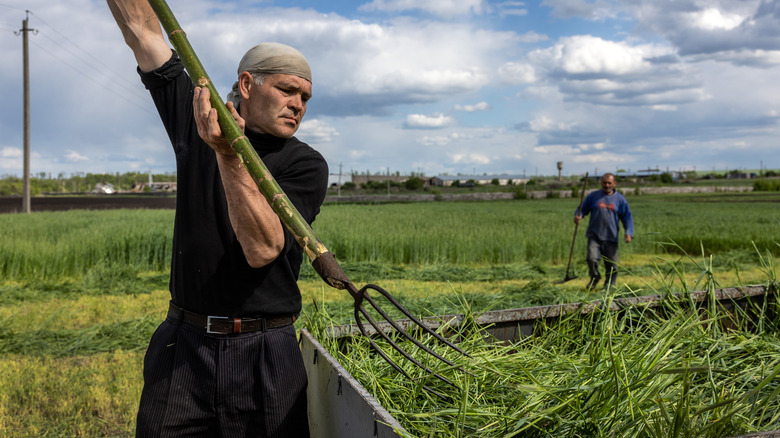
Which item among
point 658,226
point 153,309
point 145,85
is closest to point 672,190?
point 658,226

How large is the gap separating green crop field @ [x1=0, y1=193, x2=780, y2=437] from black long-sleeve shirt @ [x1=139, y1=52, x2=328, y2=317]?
33.5 inches

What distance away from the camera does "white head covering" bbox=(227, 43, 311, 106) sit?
1.81 m

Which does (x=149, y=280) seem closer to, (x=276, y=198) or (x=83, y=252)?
(x=83, y=252)

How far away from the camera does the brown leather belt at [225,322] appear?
1.89 metres

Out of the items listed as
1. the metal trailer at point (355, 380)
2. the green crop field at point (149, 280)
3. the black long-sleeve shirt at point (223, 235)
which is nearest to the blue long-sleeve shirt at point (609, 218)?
the green crop field at point (149, 280)

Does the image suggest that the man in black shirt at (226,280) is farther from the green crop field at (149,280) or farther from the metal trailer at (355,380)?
the green crop field at (149,280)

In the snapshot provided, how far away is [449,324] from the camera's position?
295 cm

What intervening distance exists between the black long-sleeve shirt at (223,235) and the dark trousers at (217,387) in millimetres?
109

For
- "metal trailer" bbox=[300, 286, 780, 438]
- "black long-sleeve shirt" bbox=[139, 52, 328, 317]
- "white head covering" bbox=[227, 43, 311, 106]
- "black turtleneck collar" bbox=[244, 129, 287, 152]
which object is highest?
"white head covering" bbox=[227, 43, 311, 106]

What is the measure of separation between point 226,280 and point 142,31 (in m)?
0.87

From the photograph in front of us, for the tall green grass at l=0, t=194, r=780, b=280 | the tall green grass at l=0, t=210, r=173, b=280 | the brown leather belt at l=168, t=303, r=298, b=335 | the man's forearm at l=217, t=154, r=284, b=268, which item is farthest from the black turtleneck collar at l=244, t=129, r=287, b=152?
the tall green grass at l=0, t=210, r=173, b=280

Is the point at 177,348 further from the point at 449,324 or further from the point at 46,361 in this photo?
the point at 46,361

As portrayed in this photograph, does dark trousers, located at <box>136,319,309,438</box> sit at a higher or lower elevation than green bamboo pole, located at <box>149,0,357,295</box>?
lower

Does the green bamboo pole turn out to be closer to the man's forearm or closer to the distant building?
the man's forearm
